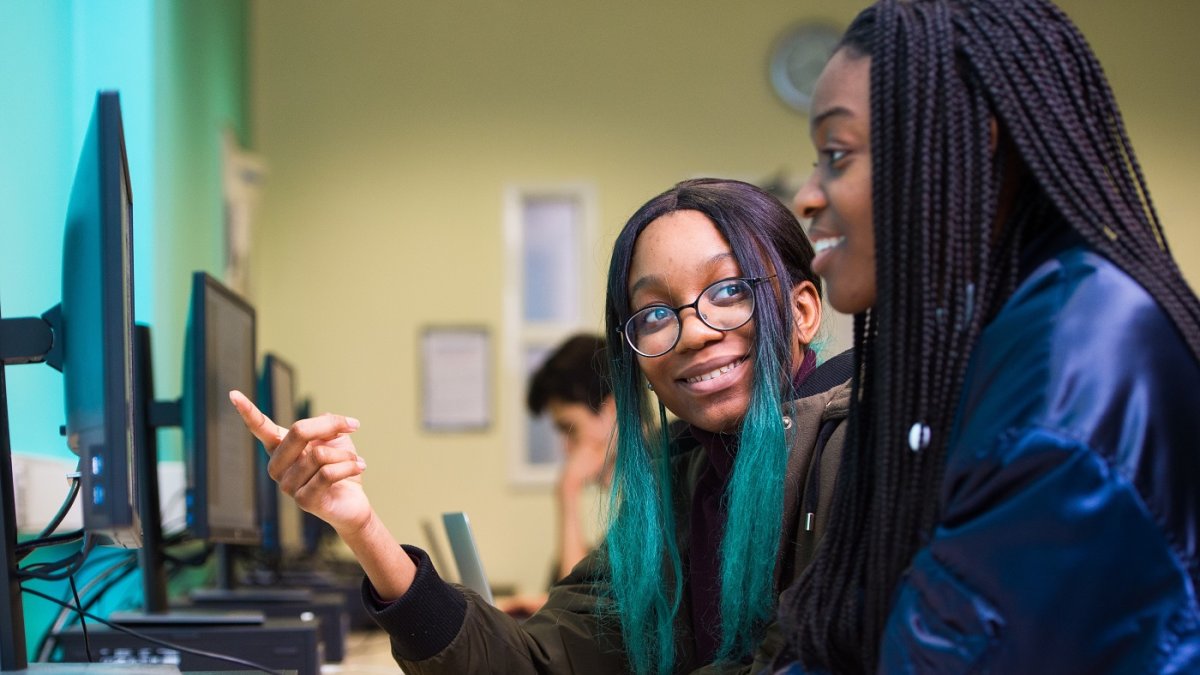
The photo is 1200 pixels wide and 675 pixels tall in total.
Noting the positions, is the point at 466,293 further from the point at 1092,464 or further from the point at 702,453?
the point at 1092,464

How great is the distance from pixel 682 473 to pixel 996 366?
2.66 feet

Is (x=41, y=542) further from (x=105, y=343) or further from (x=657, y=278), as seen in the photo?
(x=657, y=278)

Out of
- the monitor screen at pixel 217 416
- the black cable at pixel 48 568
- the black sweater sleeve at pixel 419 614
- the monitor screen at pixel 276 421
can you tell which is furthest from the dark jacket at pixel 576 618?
the monitor screen at pixel 276 421

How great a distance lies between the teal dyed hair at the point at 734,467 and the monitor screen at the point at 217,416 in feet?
2.18

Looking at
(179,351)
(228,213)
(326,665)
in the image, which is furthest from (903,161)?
(228,213)

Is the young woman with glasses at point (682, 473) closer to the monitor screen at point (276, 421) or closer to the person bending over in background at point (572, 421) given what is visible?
the monitor screen at point (276, 421)

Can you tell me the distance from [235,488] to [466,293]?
10.4ft

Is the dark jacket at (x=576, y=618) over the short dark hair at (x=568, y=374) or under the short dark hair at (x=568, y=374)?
under

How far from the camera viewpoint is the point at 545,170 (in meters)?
5.31

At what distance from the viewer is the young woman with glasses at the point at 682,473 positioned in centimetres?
138

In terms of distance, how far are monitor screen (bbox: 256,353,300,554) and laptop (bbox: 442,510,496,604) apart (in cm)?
98

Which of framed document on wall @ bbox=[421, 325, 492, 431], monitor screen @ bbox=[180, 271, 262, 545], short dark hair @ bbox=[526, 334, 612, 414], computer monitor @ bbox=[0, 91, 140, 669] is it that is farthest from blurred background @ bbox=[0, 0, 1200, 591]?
computer monitor @ bbox=[0, 91, 140, 669]

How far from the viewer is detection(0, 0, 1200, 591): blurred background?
5.19 meters

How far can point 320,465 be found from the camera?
1.34 metres
